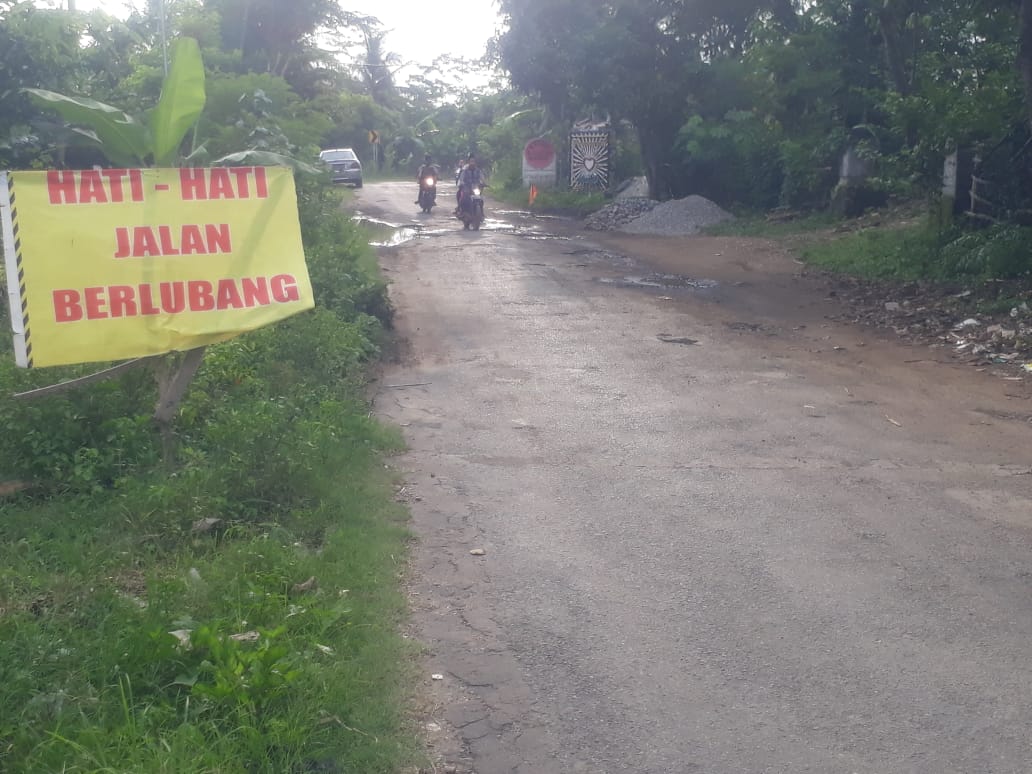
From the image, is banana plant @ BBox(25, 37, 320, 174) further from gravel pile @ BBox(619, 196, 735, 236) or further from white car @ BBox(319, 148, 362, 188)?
white car @ BBox(319, 148, 362, 188)

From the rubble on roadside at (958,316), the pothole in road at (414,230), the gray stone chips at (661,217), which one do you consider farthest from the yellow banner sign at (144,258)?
the gray stone chips at (661,217)

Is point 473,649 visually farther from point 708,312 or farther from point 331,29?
point 331,29

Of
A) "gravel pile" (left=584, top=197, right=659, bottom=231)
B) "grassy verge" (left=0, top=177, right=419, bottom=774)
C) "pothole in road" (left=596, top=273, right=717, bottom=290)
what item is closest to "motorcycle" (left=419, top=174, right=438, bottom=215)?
"gravel pile" (left=584, top=197, right=659, bottom=231)

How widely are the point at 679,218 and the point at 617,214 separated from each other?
2.15m

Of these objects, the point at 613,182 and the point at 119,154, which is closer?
the point at 119,154

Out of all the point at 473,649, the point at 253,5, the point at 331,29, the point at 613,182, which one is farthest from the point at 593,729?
the point at 331,29

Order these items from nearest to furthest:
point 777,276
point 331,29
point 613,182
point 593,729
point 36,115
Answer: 1. point 593,729
2. point 36,115
3. point 777,276
4. point 613,182
5. point 331,29

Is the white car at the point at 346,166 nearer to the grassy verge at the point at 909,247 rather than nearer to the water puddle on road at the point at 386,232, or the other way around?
the water puddle on road at the point at 386,232

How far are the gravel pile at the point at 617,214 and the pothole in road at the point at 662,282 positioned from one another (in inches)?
374

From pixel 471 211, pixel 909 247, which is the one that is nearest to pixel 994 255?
pixel 909 247

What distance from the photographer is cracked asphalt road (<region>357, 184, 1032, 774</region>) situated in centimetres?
415

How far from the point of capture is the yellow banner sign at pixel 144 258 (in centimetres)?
589

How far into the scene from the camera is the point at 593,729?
13.6 feet

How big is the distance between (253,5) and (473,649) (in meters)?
37.5
